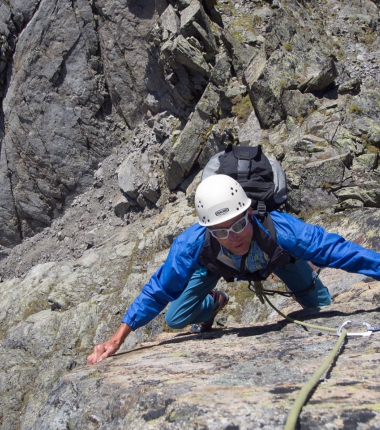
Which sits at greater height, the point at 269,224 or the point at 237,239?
the point at 237,239

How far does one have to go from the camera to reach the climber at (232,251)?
4.83 m

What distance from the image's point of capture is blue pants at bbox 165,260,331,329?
6105 mm

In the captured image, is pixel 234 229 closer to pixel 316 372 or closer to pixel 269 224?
pixel 269 224

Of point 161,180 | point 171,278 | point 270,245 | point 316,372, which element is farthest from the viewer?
point 161,180

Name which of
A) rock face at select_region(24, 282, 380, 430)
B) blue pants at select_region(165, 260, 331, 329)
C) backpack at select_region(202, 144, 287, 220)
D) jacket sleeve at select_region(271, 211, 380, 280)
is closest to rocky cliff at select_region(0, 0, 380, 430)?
rock face at select_region(24, 282, 380, 430)

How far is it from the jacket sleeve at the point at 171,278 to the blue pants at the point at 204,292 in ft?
2.17

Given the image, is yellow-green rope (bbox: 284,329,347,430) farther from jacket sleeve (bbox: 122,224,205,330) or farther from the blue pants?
the blue pants

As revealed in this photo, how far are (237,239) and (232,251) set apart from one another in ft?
0.84

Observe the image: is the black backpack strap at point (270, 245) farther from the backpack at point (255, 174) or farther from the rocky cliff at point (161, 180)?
the rocky cliff at point (161, 180)

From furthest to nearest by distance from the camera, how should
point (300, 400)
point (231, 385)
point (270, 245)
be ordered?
point (270, 245) < point (231, 385) < point (300, 400)

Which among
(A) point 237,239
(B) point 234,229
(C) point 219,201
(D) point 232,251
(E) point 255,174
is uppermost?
(C) point 219,201

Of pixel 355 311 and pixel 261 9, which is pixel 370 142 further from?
pixel 261 9

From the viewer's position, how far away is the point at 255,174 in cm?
571

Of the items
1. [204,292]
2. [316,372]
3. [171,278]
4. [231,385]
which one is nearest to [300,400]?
[316,372]
